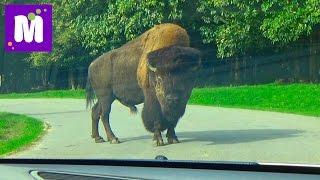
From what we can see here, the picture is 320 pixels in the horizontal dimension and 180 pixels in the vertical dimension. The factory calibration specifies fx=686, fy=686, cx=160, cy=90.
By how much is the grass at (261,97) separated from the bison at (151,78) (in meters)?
0.16

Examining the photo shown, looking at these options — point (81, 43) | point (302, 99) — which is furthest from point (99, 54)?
point (302, 99)

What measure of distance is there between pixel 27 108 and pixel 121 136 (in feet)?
2.81

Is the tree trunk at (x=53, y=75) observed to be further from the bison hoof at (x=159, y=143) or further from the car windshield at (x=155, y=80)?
the bison hoof at (x=159, y=143)

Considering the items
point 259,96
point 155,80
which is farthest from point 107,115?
point 259,96

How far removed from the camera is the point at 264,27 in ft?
18.2

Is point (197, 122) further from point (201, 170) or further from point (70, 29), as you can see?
point (201, 170)

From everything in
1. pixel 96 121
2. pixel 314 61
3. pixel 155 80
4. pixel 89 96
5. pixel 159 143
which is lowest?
pixel 159 143

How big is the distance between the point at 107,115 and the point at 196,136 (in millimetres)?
831

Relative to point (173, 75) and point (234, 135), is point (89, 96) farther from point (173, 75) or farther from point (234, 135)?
point (234, 135)

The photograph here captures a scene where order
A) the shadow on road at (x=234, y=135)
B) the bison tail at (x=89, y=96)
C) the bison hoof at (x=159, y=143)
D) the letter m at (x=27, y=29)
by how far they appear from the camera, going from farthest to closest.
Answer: the bison tail at (x=89, y=96) → the bison hoof at (x=159, y=143) → the shadow on road at (x=234, y=135) → the letter m at (x=27, y=29)

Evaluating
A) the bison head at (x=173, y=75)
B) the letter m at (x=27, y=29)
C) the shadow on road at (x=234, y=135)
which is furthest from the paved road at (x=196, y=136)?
the letter m at (x=27, y=29)

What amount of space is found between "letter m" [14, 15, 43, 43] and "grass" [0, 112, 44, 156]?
71 cm

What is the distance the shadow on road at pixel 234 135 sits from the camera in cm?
487

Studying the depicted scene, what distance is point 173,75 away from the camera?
16.6 ft
